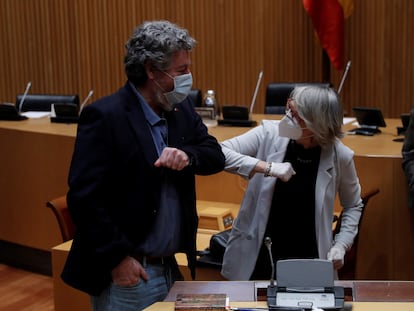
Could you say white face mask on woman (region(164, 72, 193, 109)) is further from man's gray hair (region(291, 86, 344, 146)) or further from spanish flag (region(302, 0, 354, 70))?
spanish flag (region(302, 0, 354, 70))

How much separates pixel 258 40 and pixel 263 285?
563cm

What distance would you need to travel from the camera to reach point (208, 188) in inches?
173

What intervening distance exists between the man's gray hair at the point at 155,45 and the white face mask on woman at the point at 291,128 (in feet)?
2.03

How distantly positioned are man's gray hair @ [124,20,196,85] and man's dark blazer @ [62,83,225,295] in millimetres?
107

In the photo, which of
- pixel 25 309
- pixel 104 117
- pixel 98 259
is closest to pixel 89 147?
pixel 104 117

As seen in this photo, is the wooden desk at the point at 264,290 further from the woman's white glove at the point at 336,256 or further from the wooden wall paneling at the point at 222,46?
the wooden wall paneling at the point at 222,46

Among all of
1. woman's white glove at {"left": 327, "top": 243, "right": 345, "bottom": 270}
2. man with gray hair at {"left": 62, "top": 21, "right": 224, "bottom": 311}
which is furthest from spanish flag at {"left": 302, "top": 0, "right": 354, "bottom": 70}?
man with gray hair at {"left": 62, "top": 21, "right": 224, "bottom": 311}

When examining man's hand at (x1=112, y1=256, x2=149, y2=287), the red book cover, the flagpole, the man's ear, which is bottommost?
the red book cover

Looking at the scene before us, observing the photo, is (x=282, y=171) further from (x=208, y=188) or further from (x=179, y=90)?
(x=208, y=188)

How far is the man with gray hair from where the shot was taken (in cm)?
214

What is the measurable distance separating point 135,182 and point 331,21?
17.0 feet

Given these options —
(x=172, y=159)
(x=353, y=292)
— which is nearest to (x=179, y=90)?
(x=172, y=159)

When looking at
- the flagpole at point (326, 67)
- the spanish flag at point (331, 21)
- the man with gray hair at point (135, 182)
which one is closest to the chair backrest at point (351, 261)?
the man with gray hair at point (135, 182)

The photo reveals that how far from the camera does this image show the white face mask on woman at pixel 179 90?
2.21m
